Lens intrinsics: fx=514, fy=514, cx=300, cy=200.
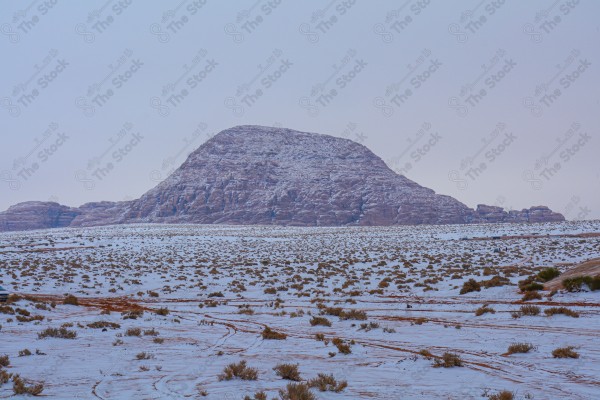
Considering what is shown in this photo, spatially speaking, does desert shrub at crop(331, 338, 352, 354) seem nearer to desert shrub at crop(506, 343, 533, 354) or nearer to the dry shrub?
desert shrub at crop(506, 343, 533, 354)

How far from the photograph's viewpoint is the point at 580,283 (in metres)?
18.3

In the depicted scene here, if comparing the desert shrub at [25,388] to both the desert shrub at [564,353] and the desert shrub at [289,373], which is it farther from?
the desert shrub at [564,353]

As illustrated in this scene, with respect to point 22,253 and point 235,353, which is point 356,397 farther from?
point 22,253

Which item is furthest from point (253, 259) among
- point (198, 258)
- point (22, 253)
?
point (22, 253)

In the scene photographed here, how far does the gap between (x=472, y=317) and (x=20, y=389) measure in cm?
1224

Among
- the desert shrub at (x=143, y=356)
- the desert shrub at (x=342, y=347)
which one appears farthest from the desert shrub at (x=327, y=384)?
the desert shrub at (x=143, y=356)

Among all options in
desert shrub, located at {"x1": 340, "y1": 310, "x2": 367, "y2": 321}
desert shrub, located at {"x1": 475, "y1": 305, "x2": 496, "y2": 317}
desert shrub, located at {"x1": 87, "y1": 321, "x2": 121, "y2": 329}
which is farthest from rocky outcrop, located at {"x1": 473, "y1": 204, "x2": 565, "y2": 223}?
desert shrub, located at {"x1": 87, "y1": 321, "x2": 121, "y2": 329}

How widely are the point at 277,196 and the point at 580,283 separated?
124 meters

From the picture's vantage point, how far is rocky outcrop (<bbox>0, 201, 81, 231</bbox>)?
502 ft

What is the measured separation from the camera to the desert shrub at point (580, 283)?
18.1 meters

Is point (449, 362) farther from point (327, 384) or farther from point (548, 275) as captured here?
point (548, 275)

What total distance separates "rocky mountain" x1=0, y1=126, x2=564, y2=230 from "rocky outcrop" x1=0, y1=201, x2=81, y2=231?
30 centimetres

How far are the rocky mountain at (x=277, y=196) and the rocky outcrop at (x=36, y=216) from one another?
11.7 inches

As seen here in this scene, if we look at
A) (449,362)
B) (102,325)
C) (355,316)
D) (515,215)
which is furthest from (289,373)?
(515,215)
